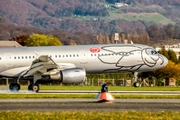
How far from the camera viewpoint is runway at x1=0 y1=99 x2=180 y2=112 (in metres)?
31.1

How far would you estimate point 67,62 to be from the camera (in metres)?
50.4

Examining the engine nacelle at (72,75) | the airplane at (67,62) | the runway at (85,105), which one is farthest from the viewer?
the airplane at (67,62)

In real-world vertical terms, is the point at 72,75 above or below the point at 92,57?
below

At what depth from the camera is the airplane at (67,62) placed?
4878 centimetres

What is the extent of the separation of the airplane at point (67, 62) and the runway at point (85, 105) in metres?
12.1

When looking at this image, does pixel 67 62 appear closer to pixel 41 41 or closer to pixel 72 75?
pixel 72 75

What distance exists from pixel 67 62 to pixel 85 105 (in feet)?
57.8

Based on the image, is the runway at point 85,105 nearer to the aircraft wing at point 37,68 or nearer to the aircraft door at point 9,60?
the aircraft wing at point 37,68

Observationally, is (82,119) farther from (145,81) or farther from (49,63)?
(145,81)

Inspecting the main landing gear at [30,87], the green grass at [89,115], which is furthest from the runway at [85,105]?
the main landing gear at [30,87]

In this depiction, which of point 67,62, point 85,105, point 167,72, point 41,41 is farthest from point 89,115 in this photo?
point 41,41

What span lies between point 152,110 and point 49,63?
19.5 meters

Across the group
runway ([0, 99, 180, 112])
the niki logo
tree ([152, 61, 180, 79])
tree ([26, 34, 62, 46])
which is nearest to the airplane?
the niki logo

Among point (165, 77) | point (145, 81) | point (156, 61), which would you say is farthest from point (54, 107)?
point (165, 77)
